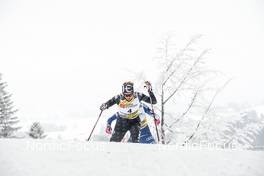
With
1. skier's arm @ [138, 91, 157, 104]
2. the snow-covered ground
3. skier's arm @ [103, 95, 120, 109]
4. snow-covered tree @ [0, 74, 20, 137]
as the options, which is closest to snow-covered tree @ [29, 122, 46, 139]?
snow-covered tree @ [0, 74, 20, 137]

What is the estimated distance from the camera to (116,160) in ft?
17.8

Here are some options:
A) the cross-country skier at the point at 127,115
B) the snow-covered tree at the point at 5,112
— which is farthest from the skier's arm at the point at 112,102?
the snow-covered tree at the point at 5,112

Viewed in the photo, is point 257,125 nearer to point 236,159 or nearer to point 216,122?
point 216,122

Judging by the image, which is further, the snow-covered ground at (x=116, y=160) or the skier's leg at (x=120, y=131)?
the skier's leg at (x=120, y=131)

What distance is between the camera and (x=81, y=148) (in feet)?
18.9

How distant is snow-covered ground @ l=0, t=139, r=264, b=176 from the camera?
4.95 m

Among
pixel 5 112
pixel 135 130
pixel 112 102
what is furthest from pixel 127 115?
pixel 5 112

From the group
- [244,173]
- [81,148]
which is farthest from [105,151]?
[244,173]

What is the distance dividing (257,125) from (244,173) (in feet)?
28.3

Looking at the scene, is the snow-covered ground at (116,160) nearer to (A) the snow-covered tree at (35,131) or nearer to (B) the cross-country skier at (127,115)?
(B) the cross-country skier at (127,115)

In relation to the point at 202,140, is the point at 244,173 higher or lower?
higher

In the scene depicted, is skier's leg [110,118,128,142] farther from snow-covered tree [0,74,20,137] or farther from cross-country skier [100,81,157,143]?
snow-covered tree [0,74,20,137]

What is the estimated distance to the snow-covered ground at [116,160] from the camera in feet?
16.2

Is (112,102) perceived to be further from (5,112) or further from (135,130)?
(5,112)
